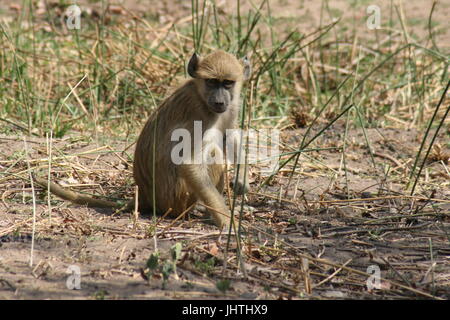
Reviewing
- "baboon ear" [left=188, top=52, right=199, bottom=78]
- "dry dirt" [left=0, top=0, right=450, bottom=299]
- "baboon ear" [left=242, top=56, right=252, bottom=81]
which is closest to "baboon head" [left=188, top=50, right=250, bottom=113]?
"baboon ear" [left=188, top=52, right=199, bottom=78]

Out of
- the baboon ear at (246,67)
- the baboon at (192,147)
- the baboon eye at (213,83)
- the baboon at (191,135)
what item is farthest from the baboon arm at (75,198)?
the baboon ear at (246,67)

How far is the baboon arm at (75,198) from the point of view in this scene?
5.79 meters

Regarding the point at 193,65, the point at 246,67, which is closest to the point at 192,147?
the point at 193,65

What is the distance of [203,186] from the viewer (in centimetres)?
583

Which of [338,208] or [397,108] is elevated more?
[397,108]

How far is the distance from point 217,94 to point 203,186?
2.80ft

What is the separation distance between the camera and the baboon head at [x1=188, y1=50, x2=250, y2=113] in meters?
5.93

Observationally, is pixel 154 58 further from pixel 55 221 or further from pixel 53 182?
pixel 55 221

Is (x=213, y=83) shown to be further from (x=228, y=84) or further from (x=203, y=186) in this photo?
(x=203, y=186)

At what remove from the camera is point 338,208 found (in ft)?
19.7

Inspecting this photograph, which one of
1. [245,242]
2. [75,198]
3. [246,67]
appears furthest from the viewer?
[246,67]

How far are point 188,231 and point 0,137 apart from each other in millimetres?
3113
